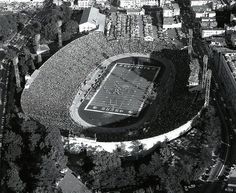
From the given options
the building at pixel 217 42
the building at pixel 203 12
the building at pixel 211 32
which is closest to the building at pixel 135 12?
the building at pixel 203 12

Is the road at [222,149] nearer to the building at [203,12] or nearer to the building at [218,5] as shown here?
the building at [203,12]

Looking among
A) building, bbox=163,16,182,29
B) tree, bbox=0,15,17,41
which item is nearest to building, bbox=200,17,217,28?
building, bbox=163,16,182,29

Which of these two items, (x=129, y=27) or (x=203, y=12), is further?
(x=203, y=12)

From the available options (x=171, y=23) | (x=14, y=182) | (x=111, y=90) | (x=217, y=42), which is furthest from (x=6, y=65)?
(x=217, y=42)

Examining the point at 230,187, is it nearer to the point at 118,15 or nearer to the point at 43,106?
the point at 43,106

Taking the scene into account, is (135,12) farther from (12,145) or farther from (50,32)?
(12,145)

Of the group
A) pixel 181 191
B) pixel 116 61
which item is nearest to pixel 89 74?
pixel 116 61
